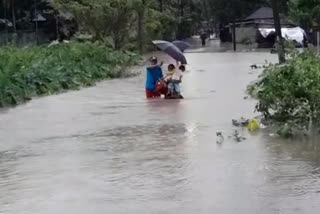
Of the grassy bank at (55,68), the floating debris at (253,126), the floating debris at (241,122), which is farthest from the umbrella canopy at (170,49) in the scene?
the floating debris at (253,126)

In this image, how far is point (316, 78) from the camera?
44.5ft

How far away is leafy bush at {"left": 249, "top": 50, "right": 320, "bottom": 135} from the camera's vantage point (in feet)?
42.9

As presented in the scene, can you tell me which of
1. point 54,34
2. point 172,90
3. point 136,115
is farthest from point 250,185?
point 54,34

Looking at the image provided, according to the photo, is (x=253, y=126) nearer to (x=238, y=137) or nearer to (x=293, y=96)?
(x=293, y=96)

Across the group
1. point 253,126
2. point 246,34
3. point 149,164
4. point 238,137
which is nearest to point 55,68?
point 253,126

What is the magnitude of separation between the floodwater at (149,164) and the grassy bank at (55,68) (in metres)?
2.07

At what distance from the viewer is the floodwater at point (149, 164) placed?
8273mm

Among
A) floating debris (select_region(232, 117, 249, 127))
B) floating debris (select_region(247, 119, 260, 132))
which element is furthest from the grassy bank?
floating debris (select_region(247, 119, 260, 132))

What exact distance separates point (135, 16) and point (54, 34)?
2124 cm

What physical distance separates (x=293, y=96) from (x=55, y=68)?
12.9 meters

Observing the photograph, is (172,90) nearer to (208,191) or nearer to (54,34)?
(208,191)

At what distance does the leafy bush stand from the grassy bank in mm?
7570

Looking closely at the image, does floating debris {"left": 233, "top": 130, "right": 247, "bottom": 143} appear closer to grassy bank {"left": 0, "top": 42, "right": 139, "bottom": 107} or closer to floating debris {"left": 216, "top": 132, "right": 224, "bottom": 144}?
floating debris {"left": 216, "top": 132, "right": 224, "bottom": 144}

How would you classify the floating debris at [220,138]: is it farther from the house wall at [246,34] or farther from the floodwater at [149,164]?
the house wall at [246,34]
